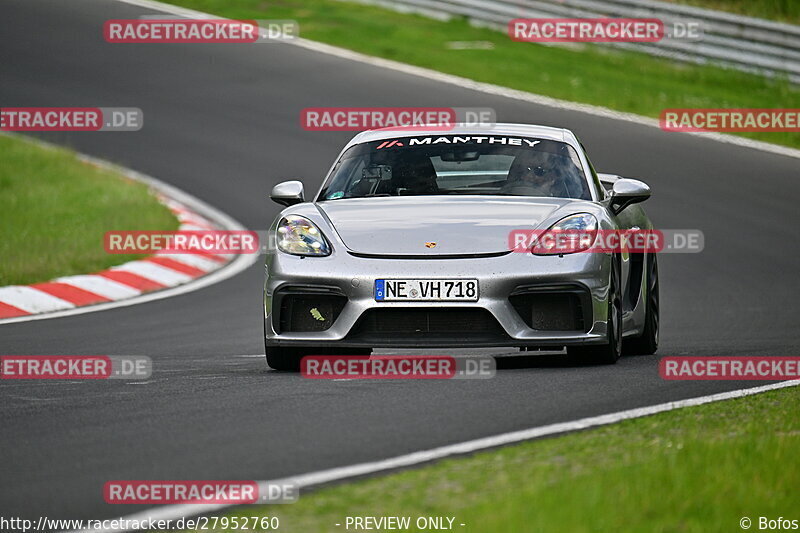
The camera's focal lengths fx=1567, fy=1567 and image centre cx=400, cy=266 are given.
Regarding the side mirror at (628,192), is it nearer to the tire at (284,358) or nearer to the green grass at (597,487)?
the tire at (284,358)

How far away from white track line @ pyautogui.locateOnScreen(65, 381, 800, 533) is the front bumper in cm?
104

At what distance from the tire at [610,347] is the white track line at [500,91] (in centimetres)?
1178

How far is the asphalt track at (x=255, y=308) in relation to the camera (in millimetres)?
5758

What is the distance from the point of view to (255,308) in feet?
40.6

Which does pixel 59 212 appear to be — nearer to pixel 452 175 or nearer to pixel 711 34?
pixel 452 175

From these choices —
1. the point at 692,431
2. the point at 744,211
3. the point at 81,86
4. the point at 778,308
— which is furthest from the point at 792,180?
the point at 692,431

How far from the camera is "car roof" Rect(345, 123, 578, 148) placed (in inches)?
366

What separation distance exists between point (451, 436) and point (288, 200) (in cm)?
332

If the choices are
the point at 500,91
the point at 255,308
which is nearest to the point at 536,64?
the point at 500,91

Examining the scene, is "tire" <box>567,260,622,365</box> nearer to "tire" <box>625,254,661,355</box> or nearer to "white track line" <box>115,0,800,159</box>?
"tire" <box>625,254,661,355</box>

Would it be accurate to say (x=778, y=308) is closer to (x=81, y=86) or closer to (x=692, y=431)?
(x=692, y=431)

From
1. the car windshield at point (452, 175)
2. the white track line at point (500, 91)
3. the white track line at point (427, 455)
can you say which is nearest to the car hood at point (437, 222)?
the car windshield at point (452, 175)

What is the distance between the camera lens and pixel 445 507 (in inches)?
179

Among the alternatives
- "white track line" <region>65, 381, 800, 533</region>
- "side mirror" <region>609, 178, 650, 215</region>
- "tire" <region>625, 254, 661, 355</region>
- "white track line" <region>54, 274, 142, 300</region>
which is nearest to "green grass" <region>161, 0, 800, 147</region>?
"white track line" <region>54, 274, 142, 300</region>
